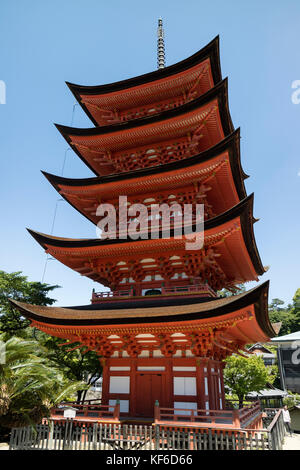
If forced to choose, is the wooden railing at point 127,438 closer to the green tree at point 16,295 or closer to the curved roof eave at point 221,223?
the curved roof eave at point 221,223

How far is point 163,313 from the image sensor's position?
1227cm

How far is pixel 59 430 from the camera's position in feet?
40.8

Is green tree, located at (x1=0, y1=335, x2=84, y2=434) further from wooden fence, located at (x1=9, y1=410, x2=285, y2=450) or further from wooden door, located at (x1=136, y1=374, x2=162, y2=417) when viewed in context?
wooden door, located at (x1=136, y1=374, x2=162, y2=417)

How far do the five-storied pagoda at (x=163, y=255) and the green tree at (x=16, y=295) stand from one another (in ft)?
46.3

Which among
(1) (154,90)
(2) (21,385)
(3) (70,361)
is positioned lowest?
(2) (21,385)

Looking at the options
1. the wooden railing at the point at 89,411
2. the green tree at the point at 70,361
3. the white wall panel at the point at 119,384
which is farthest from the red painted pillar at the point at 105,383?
the green tree at the point at 70,361

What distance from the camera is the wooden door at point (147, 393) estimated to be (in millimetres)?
13625

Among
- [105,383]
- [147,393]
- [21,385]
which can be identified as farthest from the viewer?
[105,383]

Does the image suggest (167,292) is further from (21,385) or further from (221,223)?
(21,385)

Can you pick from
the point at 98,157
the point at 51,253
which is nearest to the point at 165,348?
the point at 51,253

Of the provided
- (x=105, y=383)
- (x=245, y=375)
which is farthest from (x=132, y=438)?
(x=245, y=375)

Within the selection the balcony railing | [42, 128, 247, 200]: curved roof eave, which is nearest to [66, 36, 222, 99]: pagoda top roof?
[42, 128, 247, 200]: curved roof eave

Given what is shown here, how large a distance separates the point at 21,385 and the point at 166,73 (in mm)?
17839

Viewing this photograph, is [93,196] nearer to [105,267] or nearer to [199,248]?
[105,267]
